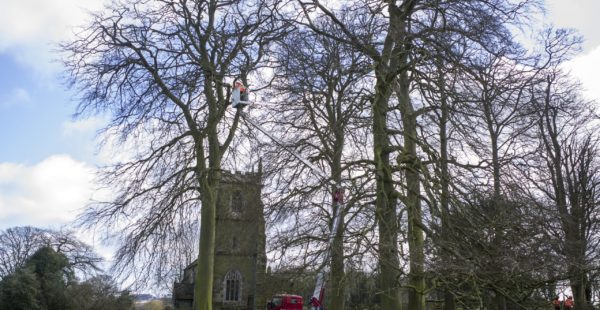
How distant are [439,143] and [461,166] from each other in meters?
2.54

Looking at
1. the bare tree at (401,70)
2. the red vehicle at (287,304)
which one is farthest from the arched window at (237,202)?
the red vehicle at (287,304)

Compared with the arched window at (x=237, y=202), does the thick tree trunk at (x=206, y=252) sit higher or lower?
lower

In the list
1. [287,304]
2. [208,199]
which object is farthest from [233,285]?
[208,199]

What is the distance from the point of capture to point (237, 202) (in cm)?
2148

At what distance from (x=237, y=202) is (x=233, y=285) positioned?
80.3 feet

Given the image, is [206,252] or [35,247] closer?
[206,252]

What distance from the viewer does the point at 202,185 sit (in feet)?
59.4

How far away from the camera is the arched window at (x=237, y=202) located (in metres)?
20.5

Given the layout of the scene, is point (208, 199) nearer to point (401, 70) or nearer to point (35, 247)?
point (401, 70)

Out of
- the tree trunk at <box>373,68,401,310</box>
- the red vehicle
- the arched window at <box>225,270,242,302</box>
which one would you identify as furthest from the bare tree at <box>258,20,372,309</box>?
the arched window at <box>225,270,242,302</box>

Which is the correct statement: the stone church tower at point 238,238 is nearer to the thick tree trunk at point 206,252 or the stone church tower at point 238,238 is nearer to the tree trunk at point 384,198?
the thick tree trunk at point 206,252

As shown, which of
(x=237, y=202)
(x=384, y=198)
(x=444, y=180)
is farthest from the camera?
(x=237, y=202)

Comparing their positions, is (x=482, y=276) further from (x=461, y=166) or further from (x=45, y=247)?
(x=45, y=247)

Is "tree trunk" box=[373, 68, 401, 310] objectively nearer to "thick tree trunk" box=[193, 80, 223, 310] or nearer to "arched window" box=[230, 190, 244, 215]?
"thick tree trunk" box=[193, 80, 223, 310]
